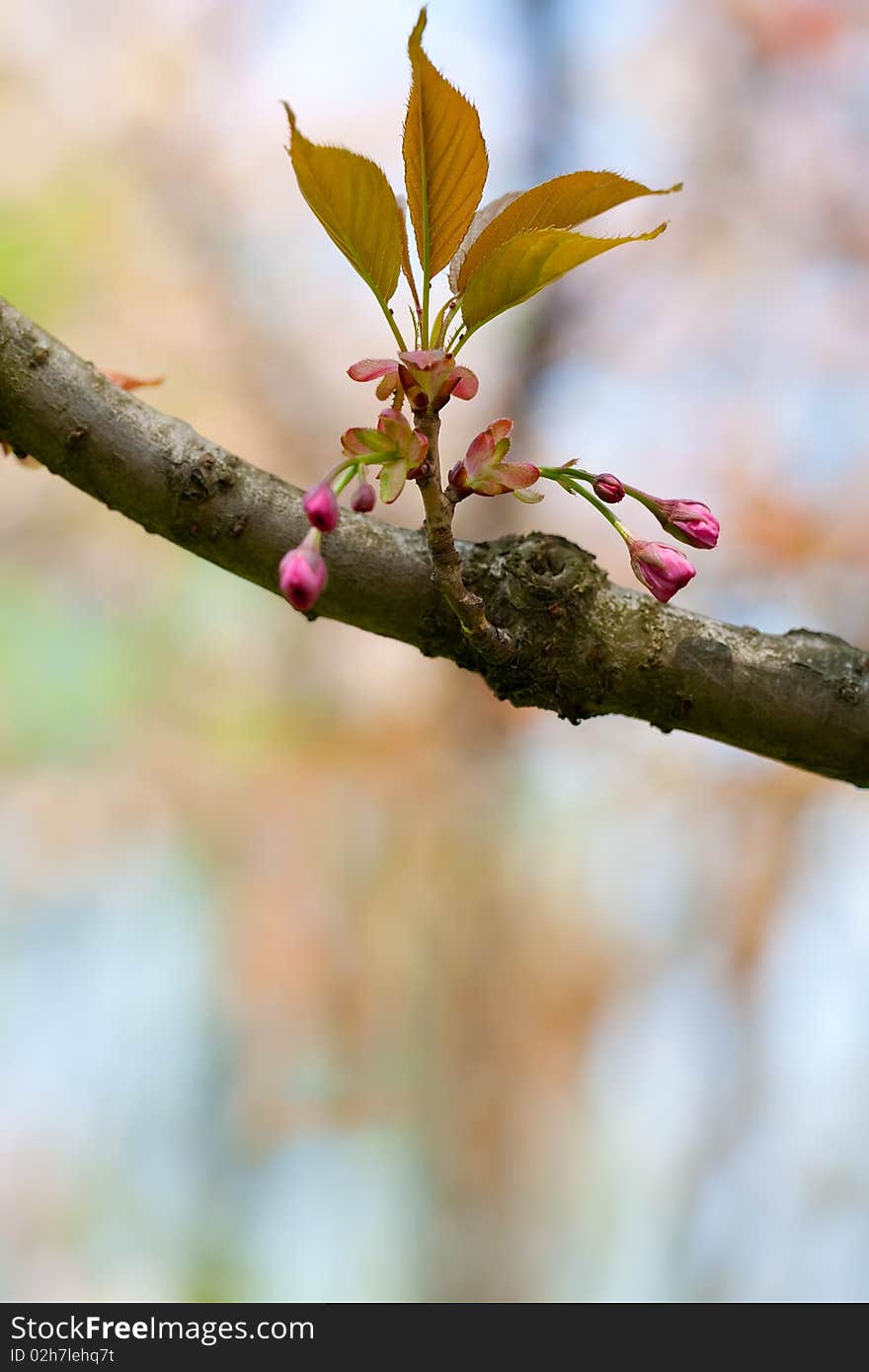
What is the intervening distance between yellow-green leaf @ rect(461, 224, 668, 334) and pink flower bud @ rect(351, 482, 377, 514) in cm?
8

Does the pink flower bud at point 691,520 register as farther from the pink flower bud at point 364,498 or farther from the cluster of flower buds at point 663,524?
the pink flower bud at point 364,498

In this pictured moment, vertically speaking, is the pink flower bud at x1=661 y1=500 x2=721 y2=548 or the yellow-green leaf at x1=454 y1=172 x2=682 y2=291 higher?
the yellow-green leaf at x1=454 y1=172 x2=682 y2=291

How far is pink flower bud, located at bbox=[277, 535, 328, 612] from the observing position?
1.34ft

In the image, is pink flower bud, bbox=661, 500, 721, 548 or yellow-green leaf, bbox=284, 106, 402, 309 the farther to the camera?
pink flower bud, bbox=661, 500, 721, 548

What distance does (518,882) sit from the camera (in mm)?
2561

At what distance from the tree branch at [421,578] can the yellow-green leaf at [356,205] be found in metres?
0.13

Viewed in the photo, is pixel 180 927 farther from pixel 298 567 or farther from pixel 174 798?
pixel 298 567

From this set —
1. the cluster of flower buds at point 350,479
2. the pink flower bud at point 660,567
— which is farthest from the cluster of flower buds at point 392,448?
the pink flower bud at point 660,567

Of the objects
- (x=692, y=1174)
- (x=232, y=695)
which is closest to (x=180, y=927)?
(x=232, y=695)

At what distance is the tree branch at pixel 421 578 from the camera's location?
52 cm

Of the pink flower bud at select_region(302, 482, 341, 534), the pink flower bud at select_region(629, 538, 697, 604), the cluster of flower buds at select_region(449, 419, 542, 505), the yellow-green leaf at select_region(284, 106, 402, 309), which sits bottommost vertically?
the pink flower bud at select_region(302, 482, 341, 534)

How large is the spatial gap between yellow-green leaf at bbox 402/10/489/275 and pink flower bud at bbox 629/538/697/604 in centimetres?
13

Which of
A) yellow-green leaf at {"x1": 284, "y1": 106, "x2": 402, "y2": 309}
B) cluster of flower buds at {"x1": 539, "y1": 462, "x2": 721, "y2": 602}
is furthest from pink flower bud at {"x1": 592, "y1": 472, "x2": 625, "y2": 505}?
yellow-green leaf at {"x1": 284, "y1": 106, "x2": 402, "y2": 309}

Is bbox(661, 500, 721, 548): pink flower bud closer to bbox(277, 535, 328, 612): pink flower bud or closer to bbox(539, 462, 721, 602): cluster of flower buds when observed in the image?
bbox(539, 462, 721, 602): cluster of flower buds
